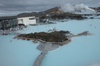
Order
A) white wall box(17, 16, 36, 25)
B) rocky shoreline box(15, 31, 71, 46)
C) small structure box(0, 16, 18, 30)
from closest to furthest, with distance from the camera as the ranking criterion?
rocky shoreline box(15, 31, 71, 46), small structure box(0, 16, 18, 30), white wall box(17, 16, 36, 25)

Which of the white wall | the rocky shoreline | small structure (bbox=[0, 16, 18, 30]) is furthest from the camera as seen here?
the white wall

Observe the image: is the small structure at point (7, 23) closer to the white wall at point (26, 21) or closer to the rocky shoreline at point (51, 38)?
the white wall at point (26, 21)

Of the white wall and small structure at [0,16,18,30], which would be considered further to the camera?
the white wall

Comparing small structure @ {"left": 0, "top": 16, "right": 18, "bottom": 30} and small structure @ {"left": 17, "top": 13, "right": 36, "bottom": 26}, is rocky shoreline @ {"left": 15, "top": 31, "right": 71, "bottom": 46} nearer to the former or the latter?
small structure @ {"left": 0, "top": 16, "right": 18, "bottom": 30}

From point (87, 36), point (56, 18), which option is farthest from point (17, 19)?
point (87, 36)

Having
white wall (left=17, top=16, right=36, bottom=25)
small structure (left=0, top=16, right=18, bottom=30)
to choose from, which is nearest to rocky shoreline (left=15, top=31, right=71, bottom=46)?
small structure (left=0, top=16, right=18, bottom=30)

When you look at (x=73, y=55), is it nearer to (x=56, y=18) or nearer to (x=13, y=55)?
(x=13, y=55)

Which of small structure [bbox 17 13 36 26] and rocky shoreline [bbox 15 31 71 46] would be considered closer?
rocky shoreline [bbox 15 31 71 46]

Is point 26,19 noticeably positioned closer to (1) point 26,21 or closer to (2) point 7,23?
(1) point 26,21

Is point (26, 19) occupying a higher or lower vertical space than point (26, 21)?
higher

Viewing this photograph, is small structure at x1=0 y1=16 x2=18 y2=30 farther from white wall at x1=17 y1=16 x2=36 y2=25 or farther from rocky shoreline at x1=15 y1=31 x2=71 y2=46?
rocky shoreline at x1=15 y1=31 x2=71 y2=46

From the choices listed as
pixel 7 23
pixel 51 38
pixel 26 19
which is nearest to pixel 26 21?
pixel 26 19
